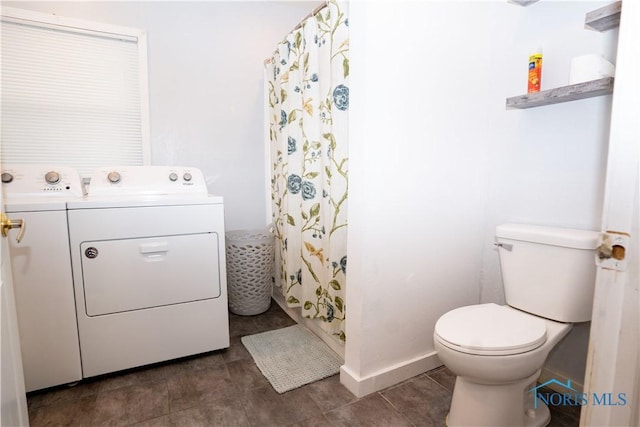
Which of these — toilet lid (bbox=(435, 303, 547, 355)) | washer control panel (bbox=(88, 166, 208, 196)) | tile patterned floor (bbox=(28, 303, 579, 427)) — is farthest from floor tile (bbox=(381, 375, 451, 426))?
washer control panel (bbox=(88, 166, 208, 196))

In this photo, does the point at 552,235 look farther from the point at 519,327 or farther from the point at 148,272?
the point at 148,272

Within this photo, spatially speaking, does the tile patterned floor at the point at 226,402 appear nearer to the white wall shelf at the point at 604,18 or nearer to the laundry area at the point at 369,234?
the laundry area at the point at 369,234

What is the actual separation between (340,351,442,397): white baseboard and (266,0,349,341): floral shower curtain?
0.74 ft

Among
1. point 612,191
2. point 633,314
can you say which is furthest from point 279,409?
point 612,191

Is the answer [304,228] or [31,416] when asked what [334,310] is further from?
[31,416]

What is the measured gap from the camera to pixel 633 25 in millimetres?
817

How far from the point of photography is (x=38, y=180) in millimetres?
1665

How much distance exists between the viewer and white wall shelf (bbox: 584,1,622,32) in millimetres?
1134

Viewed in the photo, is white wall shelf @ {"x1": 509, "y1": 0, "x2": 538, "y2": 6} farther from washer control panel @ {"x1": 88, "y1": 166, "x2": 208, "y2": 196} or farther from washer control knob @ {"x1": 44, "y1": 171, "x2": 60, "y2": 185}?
washer control knob @ {"x1": 44, "y1": 171, "x2": 60, "y2": 185}

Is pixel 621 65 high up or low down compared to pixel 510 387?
up

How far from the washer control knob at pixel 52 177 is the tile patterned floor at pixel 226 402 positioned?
1013mm

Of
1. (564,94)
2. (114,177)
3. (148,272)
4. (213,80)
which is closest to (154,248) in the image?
(148,272)

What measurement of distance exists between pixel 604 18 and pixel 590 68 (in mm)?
167

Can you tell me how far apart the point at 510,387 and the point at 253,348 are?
1.30 metres
